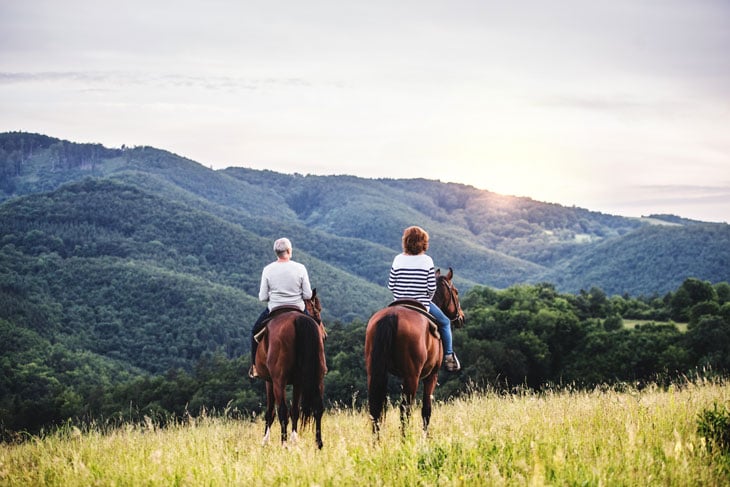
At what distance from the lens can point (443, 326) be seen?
857 centimetres

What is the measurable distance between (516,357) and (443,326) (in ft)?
121

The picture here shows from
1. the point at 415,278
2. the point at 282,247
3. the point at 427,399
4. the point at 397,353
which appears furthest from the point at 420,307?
the point at 282,247

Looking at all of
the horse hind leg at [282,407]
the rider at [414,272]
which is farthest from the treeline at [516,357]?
the rider at [414,272]

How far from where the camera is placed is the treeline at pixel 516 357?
39.9 m

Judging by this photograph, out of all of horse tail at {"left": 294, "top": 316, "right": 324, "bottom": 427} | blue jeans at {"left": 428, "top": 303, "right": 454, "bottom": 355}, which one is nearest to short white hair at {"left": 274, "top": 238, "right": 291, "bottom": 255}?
horse tail at {"left": 294, "top": 316, "right": 324, "bottom": 427}

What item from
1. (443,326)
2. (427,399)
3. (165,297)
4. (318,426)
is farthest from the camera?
(165,297)

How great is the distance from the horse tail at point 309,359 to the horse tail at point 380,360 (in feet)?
2.96

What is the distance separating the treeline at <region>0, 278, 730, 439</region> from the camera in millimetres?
39906

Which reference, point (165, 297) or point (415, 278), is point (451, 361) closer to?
point (415, 278)

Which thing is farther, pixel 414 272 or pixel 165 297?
pixel 165 297

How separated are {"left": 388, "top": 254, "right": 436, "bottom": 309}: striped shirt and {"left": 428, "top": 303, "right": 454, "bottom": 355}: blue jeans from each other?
0.28 meters

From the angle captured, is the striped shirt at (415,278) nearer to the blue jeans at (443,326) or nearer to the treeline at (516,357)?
the blue jeans at (443,326)

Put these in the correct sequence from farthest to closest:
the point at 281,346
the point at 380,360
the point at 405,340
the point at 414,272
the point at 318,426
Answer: the point at 414,272
the point at 281,346
the point at 318,426
the point at 405,340
the point at 380,360

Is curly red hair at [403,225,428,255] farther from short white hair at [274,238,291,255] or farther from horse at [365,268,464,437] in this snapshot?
short white hair at [274,238,291,255]
